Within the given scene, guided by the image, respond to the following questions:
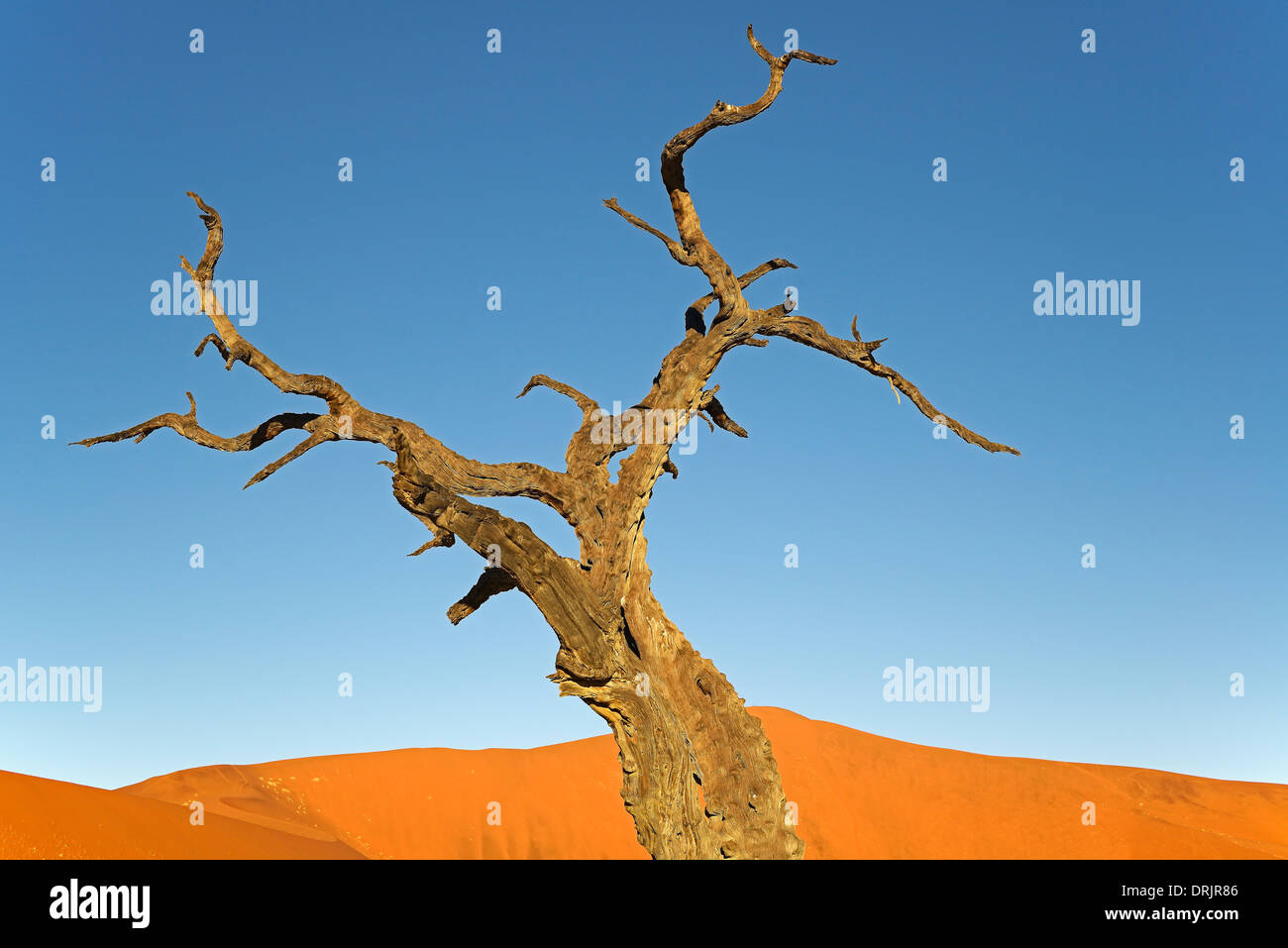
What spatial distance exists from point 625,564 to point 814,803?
32417 mm

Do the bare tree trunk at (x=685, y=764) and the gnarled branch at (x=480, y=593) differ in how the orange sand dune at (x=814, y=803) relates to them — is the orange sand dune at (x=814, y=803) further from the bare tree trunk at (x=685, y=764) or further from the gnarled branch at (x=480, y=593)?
the bare tree trunk at (x=685, y=764)

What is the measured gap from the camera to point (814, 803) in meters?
42.1

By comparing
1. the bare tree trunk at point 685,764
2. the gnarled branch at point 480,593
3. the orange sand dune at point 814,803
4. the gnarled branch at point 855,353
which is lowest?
the orange sand dune at point 814,803

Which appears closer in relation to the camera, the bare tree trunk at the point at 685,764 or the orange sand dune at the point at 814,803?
the bare tree trunk at the point at 685,764

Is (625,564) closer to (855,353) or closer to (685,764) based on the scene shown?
(685,764)

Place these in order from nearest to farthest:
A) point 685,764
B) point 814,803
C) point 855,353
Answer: point 685,764
point 855,353
point 814,803

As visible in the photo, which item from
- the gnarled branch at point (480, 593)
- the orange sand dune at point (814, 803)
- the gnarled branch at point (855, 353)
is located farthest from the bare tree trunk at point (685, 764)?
the orange sand dune at point (814, 803)

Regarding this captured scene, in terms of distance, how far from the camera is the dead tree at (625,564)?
12.2 metres

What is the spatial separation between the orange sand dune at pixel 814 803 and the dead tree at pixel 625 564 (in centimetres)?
2205

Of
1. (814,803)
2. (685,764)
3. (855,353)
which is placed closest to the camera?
(685,764)

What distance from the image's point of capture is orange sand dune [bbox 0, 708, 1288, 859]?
123 feet

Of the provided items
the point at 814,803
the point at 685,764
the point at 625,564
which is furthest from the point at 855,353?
the point at 814,803

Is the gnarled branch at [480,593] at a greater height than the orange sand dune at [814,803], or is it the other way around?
the gnarled branch at [480,593]
